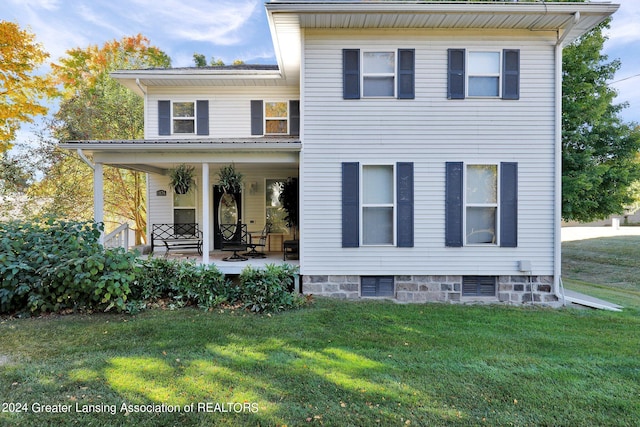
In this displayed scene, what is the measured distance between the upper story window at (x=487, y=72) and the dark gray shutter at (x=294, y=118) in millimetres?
4052

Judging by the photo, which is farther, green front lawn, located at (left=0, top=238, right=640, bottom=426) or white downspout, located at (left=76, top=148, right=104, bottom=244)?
white downspout, located at (left=76, top=148, right=104, bottom=244)

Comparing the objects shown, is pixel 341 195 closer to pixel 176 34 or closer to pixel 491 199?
pixel 491 199

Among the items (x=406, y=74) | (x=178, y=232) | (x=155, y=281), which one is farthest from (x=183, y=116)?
(x=406, y=74)

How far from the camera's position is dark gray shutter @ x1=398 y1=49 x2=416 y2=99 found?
21.3 ft

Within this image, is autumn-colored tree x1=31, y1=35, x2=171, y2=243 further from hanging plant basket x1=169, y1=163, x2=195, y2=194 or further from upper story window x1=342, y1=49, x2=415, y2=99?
upper story window x1=342, y1=49, x2=415, y2=99

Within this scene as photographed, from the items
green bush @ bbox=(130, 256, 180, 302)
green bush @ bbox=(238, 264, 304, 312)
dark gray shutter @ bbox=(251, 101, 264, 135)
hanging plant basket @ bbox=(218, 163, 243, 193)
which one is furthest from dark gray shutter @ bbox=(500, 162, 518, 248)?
green bush @ bbox=(130, 256, 180, 302)

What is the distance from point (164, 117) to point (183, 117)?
1.63 feet

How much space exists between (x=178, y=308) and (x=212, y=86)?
6.03 m

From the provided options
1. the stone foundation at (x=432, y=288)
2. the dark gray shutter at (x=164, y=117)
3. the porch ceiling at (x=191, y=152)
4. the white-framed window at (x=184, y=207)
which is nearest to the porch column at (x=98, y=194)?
the porch ceiling at (x=191, y=152)

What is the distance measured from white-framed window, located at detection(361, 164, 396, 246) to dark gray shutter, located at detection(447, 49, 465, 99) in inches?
75.2

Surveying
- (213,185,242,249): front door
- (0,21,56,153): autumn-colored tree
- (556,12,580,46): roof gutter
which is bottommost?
(213,185,242,249): front door

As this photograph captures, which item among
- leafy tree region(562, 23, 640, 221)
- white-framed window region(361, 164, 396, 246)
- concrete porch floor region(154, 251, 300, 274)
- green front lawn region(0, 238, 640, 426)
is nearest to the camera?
green front lawn region(0, 238, 640, 426)

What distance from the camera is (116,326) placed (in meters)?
4.73

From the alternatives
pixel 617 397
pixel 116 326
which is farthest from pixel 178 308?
pixel 617 397
